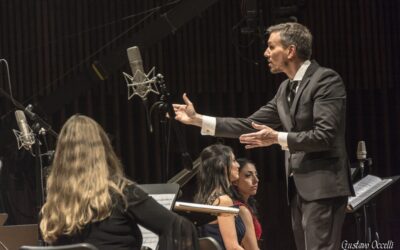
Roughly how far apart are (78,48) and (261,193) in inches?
86.8

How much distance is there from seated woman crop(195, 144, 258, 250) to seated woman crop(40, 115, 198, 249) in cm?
174

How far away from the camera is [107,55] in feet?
21.7

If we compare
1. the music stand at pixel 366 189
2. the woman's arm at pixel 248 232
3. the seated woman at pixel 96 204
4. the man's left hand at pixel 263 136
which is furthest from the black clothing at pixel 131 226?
the music stand at pixel 366 189

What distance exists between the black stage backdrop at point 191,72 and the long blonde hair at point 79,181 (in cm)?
358

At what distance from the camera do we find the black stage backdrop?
6.89 m

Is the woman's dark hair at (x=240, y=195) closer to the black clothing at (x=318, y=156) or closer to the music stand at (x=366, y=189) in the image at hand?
the music stand at (x=366, y=189)

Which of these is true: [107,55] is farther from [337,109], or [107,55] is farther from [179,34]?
[337,109]

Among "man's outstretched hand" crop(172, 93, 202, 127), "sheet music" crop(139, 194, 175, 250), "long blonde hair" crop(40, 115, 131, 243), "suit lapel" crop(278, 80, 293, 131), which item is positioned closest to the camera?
"long blonde hair" crop(40, 115, 131, 243)

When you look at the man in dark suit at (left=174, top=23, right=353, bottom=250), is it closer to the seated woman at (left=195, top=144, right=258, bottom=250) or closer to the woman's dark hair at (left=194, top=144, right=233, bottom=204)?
the seated woman at (left=195, top=144, right=258, bottom=250)

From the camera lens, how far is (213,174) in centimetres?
498

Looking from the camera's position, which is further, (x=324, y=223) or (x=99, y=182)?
(x=324, y=223)

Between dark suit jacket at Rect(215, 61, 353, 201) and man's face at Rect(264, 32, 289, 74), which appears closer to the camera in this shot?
dark suit jacket at Rect(215, 61, 353, 201)

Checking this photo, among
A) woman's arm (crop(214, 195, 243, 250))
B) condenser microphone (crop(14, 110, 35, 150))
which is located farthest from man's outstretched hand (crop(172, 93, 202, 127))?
condenser microphone (crop(14, 110, 35, 150))

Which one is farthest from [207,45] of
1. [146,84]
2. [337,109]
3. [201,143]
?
[337,109]
